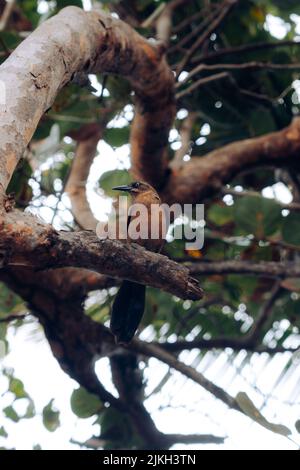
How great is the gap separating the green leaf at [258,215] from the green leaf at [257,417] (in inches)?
61.4

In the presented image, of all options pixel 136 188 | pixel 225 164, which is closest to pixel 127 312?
pixel 136 188

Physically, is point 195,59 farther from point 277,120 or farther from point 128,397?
point 128,397

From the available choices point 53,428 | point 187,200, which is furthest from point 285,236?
point 53,428

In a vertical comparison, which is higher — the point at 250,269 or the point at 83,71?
the point at 83,71

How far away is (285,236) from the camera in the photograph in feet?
15.6

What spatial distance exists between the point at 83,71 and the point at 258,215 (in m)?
1.76

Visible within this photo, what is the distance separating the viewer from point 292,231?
4.75 metres

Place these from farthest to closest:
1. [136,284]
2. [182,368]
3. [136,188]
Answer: [136,188] → [182,368] → [136,284]

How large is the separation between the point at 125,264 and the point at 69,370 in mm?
1949

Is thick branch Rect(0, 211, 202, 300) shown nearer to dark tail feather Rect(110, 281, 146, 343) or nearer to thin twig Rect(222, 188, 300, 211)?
dark tail feather Rect(110, 281, 146, 343)

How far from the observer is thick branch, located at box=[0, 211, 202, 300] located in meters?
2.18

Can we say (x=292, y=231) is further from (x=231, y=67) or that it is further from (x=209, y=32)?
(x=209, y=32)
